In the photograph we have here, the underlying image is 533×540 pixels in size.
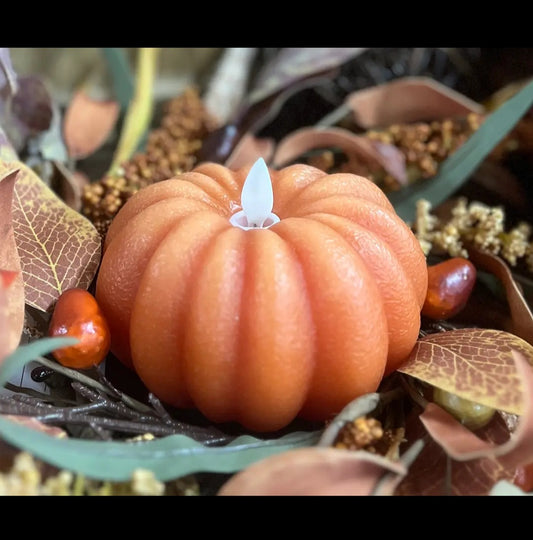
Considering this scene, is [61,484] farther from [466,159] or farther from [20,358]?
[466,159]

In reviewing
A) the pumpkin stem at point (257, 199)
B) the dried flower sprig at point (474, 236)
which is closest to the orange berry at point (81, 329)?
the pumpkin stem at point (257, 199)


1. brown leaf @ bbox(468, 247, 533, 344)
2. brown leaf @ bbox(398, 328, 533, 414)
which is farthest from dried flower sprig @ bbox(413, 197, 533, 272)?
brown leaf @ bbox(398, 328, 533, 414)

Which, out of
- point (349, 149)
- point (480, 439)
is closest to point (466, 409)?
point (480, 439)

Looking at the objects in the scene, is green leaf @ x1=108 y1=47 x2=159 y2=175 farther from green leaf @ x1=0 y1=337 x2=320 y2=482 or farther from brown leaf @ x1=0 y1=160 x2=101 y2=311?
green leaf @ x1=0 y1=337 x2=320 y2=482

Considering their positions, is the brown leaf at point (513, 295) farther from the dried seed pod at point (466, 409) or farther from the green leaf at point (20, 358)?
the green leaf at point (20, 358)

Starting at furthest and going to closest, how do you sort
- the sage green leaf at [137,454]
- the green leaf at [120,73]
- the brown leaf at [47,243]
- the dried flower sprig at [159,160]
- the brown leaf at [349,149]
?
the green leaf at [120,73] < the brown leaf at [349,149] < the dried flower sprig at [159,160] < the brown leaf at [47,243] < the sage green leaf at [137,454]

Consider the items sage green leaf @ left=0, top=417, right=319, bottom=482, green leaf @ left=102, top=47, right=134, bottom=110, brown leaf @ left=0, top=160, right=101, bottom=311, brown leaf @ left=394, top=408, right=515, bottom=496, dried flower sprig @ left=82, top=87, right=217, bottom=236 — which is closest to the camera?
sage green leaf @ left=0, top=417, right=319, bottom=482
